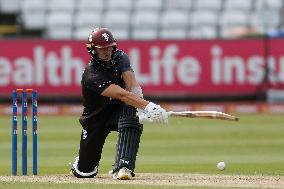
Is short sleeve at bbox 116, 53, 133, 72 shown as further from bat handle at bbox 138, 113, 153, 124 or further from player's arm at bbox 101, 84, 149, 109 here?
bat handle at bbox 138, 113, 153, 124

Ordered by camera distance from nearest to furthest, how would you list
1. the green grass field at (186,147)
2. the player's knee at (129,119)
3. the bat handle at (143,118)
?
the bat handle at (143,118) → the player's knee at (129,119) → the green grass field at (186,147)

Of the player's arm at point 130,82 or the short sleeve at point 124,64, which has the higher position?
the short sleeve at point 124,64

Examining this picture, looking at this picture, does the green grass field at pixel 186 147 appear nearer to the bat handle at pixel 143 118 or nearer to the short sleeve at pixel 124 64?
the bat handle at pixel 143 118

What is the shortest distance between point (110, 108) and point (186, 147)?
330cm

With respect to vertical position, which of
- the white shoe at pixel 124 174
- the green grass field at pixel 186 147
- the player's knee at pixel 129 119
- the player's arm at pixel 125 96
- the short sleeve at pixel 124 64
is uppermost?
the short sleeve at pixel 124 64

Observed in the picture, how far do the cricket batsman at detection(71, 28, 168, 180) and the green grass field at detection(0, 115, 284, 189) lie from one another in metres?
0.57

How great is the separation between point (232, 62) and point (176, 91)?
1023mm

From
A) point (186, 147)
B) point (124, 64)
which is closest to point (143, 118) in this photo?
point (124, 64)

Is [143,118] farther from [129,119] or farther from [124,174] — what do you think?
[124,174]

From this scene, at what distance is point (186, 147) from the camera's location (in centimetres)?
1066

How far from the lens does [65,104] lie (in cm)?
1645

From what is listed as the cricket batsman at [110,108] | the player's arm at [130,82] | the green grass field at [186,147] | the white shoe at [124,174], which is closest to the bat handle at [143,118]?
the cricket batsman at [110,108]

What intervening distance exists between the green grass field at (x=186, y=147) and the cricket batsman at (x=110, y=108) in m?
0.57

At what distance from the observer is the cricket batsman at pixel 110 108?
7.15m
